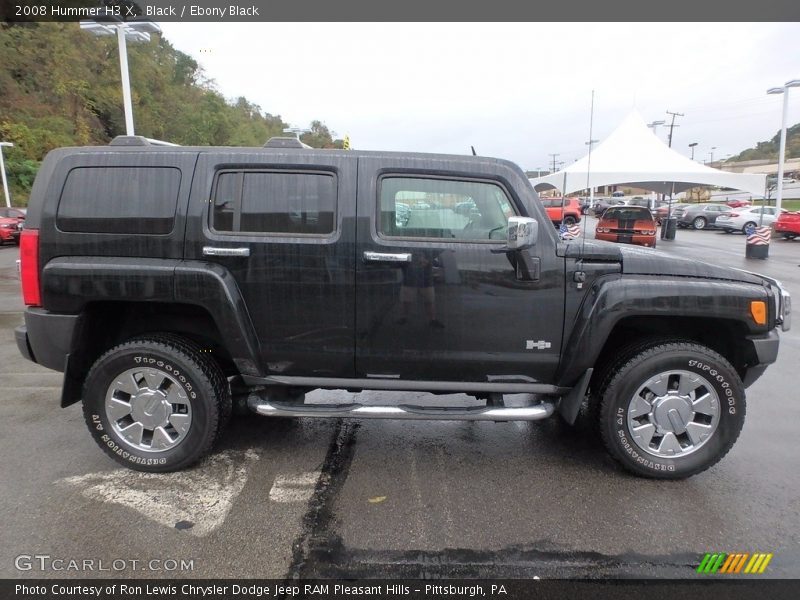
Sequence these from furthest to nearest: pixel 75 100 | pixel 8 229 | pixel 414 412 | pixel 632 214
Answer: pixel 75 100 < pixel 8 229 < pixel 632 214 < pixel 414 412

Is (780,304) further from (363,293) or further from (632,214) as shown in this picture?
(632,214)

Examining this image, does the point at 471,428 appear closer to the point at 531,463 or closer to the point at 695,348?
the point at 531,463

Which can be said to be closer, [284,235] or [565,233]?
[284,235]

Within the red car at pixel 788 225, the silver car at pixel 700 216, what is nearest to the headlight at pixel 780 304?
the red car at pixel 788 225

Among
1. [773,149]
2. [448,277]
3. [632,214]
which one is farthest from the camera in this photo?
[773,149]

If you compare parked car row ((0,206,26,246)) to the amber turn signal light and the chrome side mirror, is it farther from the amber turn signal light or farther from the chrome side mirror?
the amber turn signal light

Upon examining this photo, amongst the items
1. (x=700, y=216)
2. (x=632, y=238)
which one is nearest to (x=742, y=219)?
(x=700, y=216)

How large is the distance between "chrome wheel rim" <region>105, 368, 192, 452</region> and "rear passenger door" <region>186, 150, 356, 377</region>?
0.69 m

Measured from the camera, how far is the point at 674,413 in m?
3.17

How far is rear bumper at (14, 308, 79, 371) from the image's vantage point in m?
3.19

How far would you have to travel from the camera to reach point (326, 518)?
2.83m

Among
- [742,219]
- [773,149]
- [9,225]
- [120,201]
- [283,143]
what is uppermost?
[773,149]

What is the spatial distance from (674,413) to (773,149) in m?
130

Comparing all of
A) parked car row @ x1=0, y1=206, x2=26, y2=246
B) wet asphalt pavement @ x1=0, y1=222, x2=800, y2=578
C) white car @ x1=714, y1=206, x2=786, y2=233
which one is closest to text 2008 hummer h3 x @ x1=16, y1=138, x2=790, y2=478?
wet asphalt pavement @ x1=0, y1=222, x2=800, y2=578
